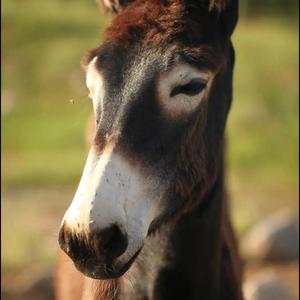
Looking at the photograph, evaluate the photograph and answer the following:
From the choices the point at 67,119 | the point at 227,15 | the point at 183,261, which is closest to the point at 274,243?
the point at 183,261

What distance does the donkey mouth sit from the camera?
3062 millimetres

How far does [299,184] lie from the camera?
10195 millimetres

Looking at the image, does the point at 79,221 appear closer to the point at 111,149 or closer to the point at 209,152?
the point at 111,149

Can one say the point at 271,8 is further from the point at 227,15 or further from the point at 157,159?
the point at 157,159

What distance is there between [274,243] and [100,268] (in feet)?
16.2

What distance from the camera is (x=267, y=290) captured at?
6.42 meters

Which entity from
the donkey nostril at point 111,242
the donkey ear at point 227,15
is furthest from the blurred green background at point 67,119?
the donkey nostril at point 111,242

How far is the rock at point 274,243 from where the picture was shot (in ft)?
25.6

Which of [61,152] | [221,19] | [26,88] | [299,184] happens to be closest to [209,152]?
[221,19]

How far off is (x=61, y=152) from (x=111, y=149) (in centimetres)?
929

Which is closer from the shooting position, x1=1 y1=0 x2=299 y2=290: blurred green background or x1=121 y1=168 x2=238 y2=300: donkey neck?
x1=121 y1=168 x2=238 y2=300: donkey neck

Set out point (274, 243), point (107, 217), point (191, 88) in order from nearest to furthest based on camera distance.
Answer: point (107, 217)
point (191, 88)
point (274, 243)

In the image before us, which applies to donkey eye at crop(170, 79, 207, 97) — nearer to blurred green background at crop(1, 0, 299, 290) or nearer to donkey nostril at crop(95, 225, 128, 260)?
donkey nostril at crop(95, 225, 128, 260)

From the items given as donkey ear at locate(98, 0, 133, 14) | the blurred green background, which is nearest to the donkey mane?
donkey ear at locate(98, 0, 133, 14)
